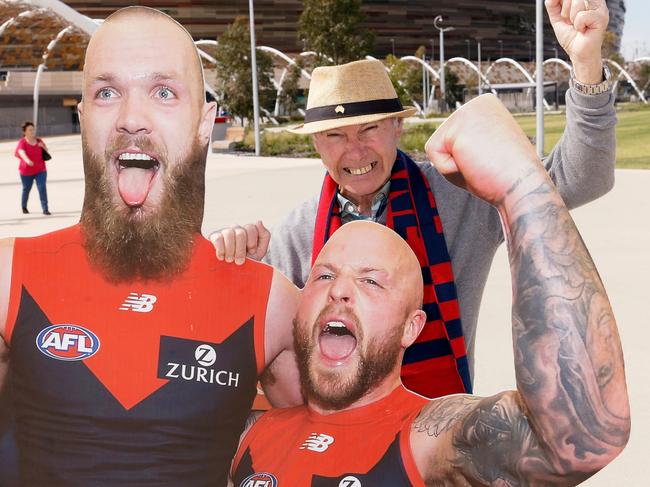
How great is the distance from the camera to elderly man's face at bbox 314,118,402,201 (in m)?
3.01

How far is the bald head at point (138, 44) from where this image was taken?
1905mm

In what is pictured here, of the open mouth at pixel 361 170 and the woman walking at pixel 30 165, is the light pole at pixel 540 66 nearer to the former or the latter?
the woman walking at pixel 30 165

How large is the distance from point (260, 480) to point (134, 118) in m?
0.81

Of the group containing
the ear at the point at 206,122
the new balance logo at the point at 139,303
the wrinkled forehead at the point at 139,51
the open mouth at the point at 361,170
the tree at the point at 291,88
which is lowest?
the tree at the point at 291,88

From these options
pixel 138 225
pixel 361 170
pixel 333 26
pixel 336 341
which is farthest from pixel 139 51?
pixel 333 26

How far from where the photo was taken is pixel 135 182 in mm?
1940

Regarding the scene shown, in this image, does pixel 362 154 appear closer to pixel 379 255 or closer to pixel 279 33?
pixel 379 255

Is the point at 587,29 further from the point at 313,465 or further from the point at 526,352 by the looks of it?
the point at 313,465

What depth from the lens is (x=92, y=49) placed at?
1.94 meters

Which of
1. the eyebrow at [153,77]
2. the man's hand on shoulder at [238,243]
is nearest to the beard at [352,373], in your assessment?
the man's hand on shoulder at [238,243]

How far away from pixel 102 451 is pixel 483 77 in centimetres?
7851

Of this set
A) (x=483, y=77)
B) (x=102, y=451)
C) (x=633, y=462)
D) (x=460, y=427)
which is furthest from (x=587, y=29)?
(x=483, y=77)

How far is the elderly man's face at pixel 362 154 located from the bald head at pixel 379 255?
105cm

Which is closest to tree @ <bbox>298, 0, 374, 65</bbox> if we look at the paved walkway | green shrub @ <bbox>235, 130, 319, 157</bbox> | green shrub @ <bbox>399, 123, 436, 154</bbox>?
green shrub @ <bbox>235, 130, 319, 157</bbox>
